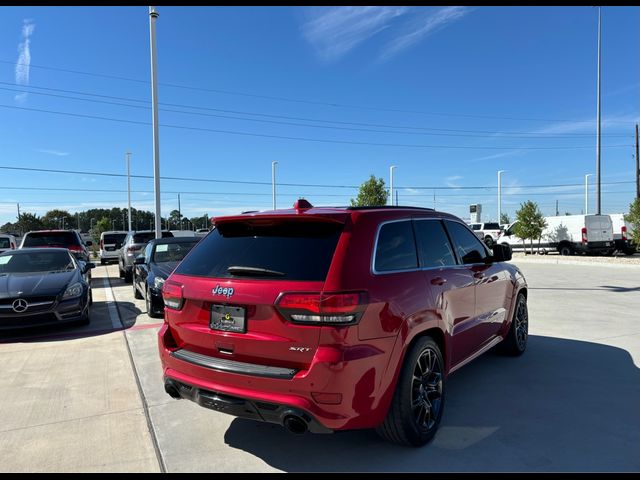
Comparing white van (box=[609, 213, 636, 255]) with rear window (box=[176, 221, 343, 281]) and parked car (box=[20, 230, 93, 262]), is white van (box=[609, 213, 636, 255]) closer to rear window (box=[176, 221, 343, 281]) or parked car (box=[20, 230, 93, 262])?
parked car (box=[20, 230, 93, 262])

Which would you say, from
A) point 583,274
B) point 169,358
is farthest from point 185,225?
point 169,358

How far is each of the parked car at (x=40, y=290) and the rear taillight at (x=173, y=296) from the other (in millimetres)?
4541

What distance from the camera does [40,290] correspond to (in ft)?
23.1

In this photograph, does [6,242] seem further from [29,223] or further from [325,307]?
[29,223]

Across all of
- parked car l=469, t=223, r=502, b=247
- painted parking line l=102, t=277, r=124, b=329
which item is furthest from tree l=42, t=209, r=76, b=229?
painted parking line l=102, t=277, r=124, b=329

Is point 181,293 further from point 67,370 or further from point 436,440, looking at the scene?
point 67,370

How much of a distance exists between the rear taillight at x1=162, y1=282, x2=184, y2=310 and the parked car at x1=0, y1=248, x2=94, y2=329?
4541mm

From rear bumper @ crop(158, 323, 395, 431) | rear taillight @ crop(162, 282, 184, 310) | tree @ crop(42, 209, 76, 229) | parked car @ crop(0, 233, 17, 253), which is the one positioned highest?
tree @ crop(42, 209, 76, 229)

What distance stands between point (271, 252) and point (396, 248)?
37.5 inches

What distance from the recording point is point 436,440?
11.2 ft

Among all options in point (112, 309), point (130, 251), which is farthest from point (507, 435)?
point (130, 251)

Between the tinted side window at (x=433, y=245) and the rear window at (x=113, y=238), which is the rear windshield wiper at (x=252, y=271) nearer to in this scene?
the tinted side window at (x=433, y=245)

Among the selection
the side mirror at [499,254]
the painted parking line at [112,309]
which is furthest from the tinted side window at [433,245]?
the painted parking line at [112,309]

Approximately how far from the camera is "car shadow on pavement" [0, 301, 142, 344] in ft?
22.8
